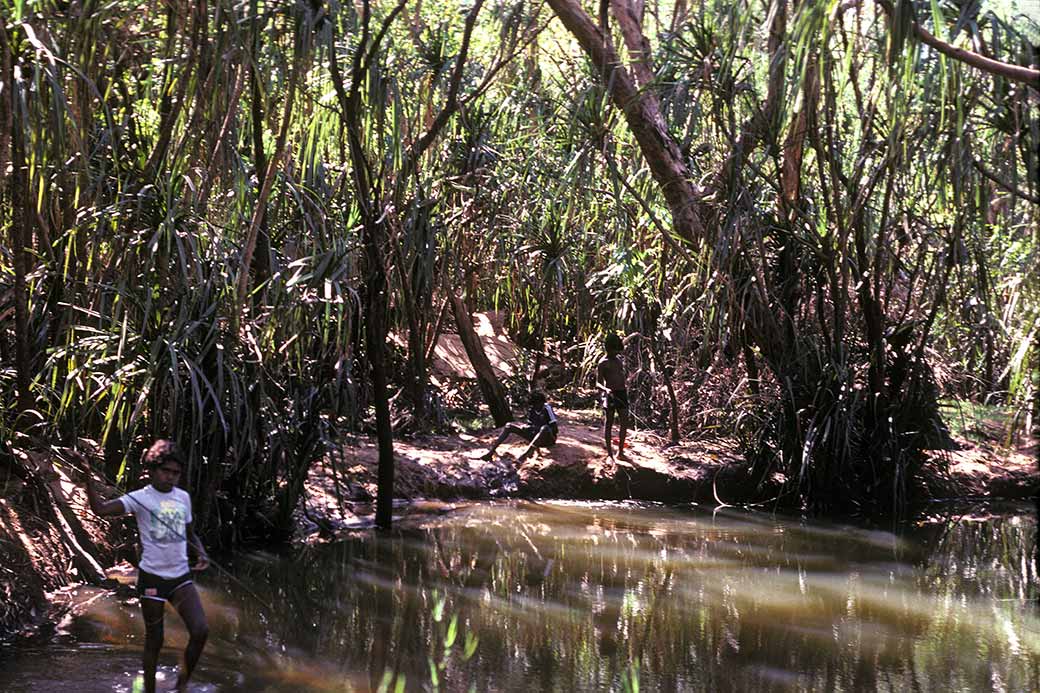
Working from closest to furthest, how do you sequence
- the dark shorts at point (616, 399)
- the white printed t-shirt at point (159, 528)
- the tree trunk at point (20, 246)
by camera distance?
the white printed t-shirt at point (159, 528) → the tree trunk at point (20, 246) → the dark shorts at point (616, 399)

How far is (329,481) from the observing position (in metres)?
10.4

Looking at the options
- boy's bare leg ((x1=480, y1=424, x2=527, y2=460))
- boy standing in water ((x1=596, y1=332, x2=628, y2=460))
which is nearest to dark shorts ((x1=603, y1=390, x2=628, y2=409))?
boy standing in water ((x1=596, y1=332, x2=628, y2=460))

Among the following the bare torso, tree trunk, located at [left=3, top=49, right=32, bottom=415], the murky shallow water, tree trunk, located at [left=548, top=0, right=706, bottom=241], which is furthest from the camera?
the bare torso

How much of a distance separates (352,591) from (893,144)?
4.41 m

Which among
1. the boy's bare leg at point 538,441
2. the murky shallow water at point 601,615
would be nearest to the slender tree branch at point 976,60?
the murky shallow water at point 601,615

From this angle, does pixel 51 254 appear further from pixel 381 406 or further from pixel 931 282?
pixel 931 282

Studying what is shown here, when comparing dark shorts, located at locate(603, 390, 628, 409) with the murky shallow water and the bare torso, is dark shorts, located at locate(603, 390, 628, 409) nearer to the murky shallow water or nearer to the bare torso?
the bare torso

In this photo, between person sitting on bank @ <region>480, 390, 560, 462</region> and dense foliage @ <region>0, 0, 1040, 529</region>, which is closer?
dense foliage @ <region>0, 0, 1040, 529</region>

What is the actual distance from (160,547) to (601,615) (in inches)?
125

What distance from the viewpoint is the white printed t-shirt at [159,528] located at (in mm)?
5066

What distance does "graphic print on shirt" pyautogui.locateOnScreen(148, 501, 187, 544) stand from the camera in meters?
5.08

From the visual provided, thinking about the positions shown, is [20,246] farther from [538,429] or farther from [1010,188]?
[1010,188]

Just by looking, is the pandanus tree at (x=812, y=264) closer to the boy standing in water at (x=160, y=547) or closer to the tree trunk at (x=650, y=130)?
the tree trunk at (x=650, y=130)

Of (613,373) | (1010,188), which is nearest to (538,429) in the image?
(613,373)
